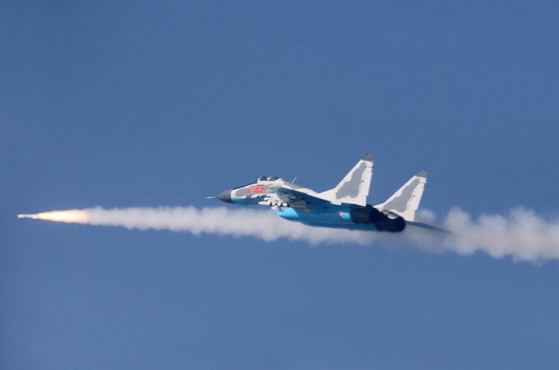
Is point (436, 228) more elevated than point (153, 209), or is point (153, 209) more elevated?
point (153, 209)

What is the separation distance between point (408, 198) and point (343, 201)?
4.64 meters

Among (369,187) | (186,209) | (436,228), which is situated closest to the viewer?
(369,187)

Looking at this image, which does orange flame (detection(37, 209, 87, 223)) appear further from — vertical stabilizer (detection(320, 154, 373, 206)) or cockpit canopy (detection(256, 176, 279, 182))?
vertical stabilizer (detection(320, 154, 373, 206))

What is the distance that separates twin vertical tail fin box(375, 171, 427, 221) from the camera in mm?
47219

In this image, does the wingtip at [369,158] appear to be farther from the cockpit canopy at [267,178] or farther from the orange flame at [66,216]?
the orange flame at [66,216]

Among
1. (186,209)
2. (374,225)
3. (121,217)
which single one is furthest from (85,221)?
(374,225)

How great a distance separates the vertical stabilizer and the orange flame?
22551mm

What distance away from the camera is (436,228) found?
47.7 m

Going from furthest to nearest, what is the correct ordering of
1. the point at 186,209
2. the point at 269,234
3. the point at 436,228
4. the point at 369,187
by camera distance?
the point at 186,209, the point at 269,234, the point at 436,228, the point at 369,187

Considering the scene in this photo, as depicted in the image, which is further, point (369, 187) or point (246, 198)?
point (246, 198)

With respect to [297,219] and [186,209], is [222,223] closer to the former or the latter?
[186,209]

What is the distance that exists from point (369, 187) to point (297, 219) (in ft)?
16.4

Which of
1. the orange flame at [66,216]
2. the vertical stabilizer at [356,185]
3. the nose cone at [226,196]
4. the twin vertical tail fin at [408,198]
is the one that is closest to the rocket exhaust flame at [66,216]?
the orange flame at [66,216]

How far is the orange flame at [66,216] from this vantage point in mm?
59812
